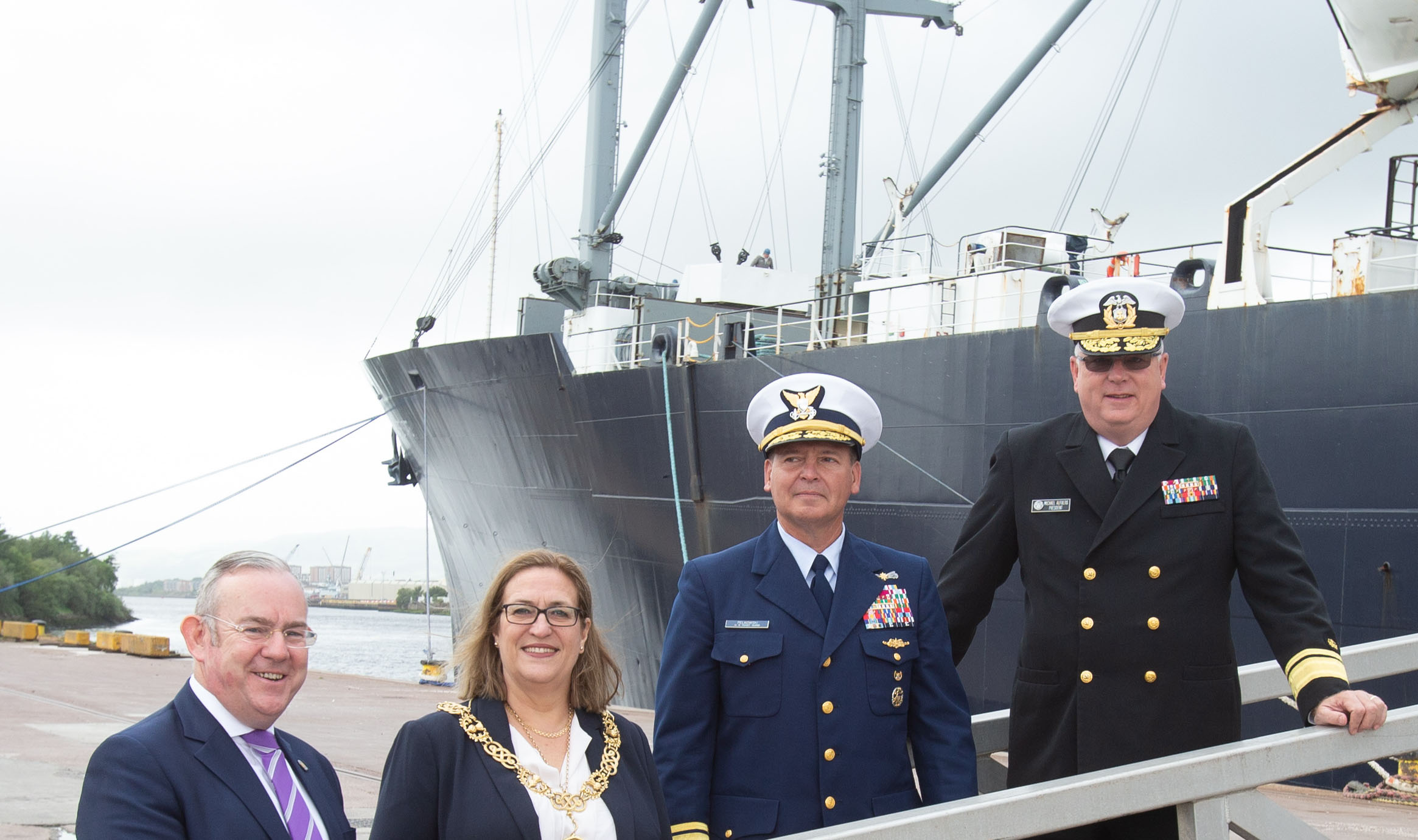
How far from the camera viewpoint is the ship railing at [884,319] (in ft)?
33.3

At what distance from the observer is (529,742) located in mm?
2086

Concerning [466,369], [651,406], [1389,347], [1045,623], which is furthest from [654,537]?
[1045,623]

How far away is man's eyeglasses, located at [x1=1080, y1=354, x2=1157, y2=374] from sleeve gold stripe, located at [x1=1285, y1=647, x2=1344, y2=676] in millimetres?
660

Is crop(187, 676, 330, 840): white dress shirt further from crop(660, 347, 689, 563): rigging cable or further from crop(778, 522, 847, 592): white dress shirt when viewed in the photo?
crop(660, 347, 689, 563): rigging cable

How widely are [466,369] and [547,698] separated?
517 inches

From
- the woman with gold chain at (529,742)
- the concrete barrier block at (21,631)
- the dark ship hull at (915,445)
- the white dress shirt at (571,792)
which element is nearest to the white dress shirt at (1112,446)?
the woman with gold chain at (529,742)

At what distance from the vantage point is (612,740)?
2.17 metres

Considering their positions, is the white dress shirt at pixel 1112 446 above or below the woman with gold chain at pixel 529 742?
above

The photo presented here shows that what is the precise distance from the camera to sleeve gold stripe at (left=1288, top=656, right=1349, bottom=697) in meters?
2.29

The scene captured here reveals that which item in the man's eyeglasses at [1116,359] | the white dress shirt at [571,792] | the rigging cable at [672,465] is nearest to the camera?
the white dress shirt at [571,792]

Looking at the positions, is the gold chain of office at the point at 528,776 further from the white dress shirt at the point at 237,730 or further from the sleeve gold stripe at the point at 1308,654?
the sleeve gold stripe at the point at 1308,654

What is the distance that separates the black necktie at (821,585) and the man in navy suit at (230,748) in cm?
100

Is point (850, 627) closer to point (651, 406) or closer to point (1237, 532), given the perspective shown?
point (1237, 532)

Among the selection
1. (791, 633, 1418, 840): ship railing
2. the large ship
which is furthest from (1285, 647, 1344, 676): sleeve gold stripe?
the large ship
